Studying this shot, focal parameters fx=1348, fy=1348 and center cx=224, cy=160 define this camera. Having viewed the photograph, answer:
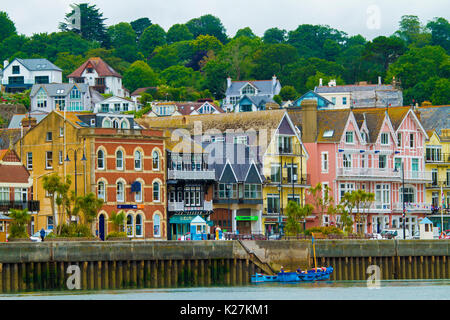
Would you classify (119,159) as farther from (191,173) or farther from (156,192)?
(191,173)

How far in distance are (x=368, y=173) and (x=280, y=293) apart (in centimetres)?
4360

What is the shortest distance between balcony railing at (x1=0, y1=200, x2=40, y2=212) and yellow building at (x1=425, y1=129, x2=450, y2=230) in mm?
43569

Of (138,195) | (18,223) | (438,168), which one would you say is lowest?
(18,223)

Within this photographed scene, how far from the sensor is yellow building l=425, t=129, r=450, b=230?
13012 centimetres

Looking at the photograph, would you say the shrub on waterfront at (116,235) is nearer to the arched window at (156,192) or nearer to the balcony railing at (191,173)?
the arched window at (156,192)

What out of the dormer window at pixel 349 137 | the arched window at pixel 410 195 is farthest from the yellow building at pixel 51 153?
the arched window at pixel 410 195

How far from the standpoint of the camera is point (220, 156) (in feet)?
381

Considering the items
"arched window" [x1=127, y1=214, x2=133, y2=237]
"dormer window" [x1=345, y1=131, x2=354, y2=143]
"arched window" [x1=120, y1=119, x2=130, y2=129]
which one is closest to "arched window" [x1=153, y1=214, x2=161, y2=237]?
"arched window" [x1=127, y1=214, x2=133, y2=237]

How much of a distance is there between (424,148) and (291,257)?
40.9 metres

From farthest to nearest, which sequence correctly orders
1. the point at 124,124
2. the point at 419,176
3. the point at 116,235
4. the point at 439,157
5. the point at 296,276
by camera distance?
1. the point at 439,157
2. the point at 419,176
3. the point at 124,124
4. the point at 116,235
5. the point at 296,276

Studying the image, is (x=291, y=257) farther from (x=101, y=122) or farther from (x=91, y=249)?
(x=101, y=122)

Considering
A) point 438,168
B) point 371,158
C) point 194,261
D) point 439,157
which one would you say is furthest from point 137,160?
point 438,168

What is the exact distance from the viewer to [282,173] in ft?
390

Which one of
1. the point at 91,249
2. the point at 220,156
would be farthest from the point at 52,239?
the point at 220,156
